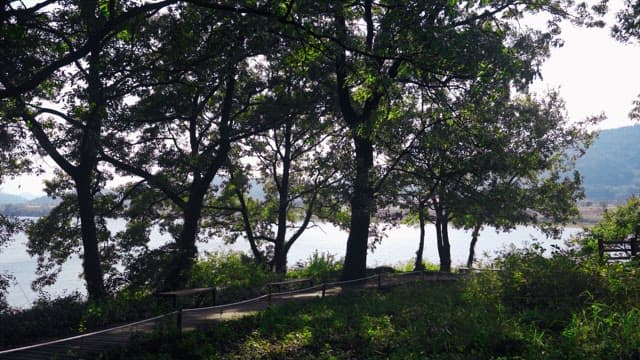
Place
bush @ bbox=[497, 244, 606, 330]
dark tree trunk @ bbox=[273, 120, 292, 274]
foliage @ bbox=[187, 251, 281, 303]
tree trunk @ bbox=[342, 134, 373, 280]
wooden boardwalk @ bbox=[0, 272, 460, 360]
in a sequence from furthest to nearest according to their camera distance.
A: dark tree trunk @ bbox=[273, 120, 292, 274] < tree trunk @ bbox=[342, 134, 373, 280] < foliage @ bbox=[187, 251, 281, 303] < bush @ bbox=[497, 244, 606, 330] < wooden boardwalk @ bbox=[0, 272, 460, 360]

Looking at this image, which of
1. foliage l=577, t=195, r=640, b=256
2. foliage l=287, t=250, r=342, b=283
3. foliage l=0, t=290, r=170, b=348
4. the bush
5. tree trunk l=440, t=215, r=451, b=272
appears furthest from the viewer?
tree trunk l=440, t=215, r=451, b=272

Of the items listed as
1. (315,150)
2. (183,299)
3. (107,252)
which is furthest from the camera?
(315,150)

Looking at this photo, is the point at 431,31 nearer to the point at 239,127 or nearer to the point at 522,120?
the point at 239,127

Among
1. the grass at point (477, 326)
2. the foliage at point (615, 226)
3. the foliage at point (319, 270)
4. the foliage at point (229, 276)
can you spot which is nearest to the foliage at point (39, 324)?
the grass at point (477, 326)

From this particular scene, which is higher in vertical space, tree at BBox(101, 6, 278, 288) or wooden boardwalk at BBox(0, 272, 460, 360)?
tree at BBox(101, 6, 278, 288)

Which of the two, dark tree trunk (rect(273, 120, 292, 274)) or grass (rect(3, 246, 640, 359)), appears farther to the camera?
dark tree trunk (rect(273, 120, 292, 274))

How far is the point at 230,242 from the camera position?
2980cm

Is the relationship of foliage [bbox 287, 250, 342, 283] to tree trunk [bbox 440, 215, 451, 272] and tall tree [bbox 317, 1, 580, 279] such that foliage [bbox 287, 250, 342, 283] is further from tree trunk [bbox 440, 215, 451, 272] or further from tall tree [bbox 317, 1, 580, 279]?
tree trunk [bbox 440, 215, 451, 272]

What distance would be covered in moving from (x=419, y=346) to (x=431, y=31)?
7577mm

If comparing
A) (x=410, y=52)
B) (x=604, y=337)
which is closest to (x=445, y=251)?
(x=410, y=52)

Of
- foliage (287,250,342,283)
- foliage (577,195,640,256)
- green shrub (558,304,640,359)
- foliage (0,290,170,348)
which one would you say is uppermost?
foliage (577,195,640,256)

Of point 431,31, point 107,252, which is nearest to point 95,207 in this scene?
point 107,252

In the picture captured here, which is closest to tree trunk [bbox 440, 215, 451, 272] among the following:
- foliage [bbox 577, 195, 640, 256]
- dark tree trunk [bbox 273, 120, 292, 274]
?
foliage [bbox 577, 195, 640, 256]

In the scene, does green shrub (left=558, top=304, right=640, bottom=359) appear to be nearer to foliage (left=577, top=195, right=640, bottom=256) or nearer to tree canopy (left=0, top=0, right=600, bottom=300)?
tree canopy (left=0, top=0, right=600, bottom=300)
